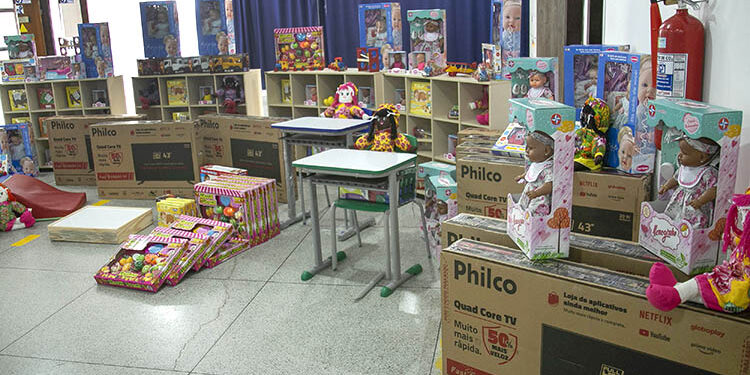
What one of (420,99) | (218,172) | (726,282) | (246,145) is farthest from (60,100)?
(726,282)

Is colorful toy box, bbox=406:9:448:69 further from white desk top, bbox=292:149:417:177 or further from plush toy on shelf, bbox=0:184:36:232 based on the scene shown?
plush toy on shelf, bbox=0:184:36:232

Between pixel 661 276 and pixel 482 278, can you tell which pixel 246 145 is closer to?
pixel 482 278

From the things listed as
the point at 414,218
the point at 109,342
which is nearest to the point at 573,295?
the point at 109,342

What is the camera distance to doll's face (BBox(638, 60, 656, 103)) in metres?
2.22

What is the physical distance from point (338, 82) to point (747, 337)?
17.0ft

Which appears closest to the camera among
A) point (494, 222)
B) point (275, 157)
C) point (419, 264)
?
point (494, 222)

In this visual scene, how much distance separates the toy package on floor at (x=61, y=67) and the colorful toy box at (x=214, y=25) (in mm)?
1413

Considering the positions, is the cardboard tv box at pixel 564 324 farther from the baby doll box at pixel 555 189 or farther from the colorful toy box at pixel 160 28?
the colorful toy box at pixel 160 28

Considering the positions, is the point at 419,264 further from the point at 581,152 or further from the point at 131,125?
the point at 131,125

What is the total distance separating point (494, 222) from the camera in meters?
2.25

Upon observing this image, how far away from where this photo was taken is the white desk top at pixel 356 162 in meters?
3.34

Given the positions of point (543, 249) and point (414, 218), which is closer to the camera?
point (543, 249)

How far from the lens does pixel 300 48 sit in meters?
6.14

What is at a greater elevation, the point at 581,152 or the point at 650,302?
the point at 581,152
